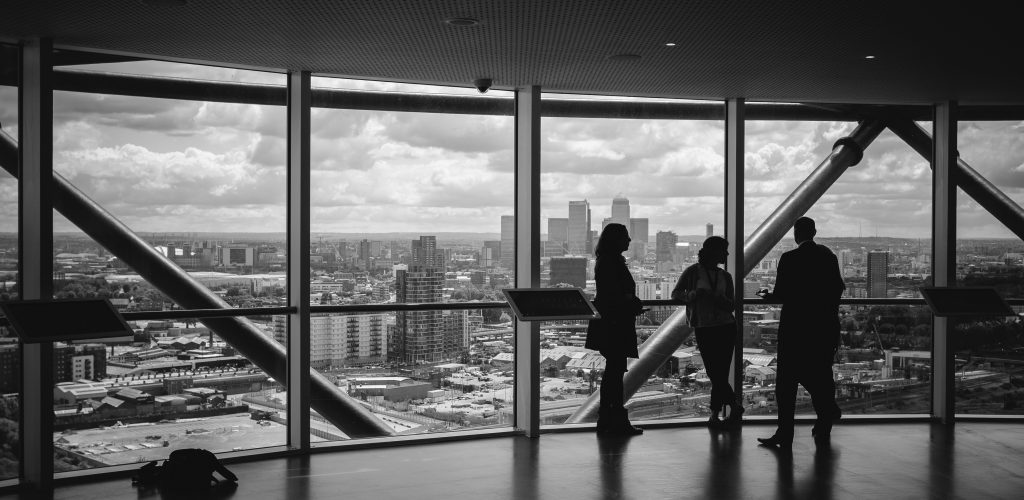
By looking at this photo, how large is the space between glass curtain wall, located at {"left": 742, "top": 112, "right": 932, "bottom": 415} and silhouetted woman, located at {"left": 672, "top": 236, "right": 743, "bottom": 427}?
3.14 ft

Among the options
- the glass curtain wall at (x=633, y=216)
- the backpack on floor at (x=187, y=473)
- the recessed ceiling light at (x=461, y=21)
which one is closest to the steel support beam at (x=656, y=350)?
the glass curtain wall at (x=633, y=216)

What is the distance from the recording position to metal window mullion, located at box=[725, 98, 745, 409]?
8.07 meters

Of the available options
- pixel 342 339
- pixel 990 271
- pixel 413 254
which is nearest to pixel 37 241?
pixel 342 339

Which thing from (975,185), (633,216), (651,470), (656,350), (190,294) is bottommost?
(651,470)

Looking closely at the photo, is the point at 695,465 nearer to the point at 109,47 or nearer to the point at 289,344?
the point at 289,344

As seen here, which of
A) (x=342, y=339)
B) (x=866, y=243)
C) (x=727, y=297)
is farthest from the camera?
(x=866, y=243)

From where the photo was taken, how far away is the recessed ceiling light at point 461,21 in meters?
5.16

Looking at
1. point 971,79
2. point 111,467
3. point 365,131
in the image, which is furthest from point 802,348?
point 111,467

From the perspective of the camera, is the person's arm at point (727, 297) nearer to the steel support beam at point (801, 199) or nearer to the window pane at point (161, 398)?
the steel support beam at point (801, 199)

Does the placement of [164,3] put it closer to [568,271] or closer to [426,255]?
[426,255]

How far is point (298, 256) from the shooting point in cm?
683

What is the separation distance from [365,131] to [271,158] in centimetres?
83

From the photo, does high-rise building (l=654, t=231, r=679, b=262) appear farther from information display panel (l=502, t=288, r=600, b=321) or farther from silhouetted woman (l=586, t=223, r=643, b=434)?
information display panel (l=502, t=288, r=600, b=321)

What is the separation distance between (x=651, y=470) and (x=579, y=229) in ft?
8.32
